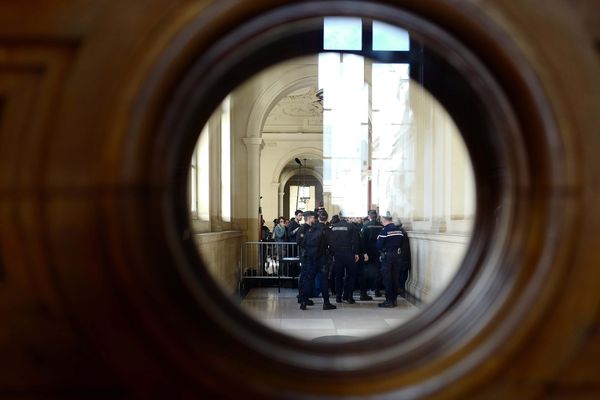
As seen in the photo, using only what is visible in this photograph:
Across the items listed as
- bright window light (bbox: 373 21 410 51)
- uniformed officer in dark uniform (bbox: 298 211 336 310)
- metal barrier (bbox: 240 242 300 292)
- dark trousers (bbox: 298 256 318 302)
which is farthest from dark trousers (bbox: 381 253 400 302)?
bright window light (bbox: 373 21 410 51)

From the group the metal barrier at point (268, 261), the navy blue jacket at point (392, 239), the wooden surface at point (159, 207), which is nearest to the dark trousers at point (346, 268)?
the navy blue jacket at point (392, 239)

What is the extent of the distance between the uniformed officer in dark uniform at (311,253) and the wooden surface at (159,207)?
484 centimetres

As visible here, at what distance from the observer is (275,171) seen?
48.9 ft

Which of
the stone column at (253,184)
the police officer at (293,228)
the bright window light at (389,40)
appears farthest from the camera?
the stone column at (253,184)

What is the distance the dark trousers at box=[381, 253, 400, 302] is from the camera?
5.81m

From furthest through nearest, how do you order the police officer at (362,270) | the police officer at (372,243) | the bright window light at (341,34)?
1. the police officer at (372,243)
2. the police officer at (362,270)
3. the bright window light at (341,34)

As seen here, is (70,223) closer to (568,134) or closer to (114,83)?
(114,83)

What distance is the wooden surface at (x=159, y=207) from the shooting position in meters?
0.82

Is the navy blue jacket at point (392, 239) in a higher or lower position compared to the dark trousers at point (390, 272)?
higher

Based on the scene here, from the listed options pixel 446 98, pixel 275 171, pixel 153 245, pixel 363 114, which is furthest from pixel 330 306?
pixel 275 171

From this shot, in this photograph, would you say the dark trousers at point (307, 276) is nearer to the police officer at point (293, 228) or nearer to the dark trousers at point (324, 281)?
the dark trousers at point (324, 281)

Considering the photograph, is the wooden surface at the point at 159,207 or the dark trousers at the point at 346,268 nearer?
the wooden surface at the point at 159,207

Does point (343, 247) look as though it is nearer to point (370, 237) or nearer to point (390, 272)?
point (390, 272)

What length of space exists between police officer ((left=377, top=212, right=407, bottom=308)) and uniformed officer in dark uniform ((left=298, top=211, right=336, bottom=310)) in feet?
2.19
